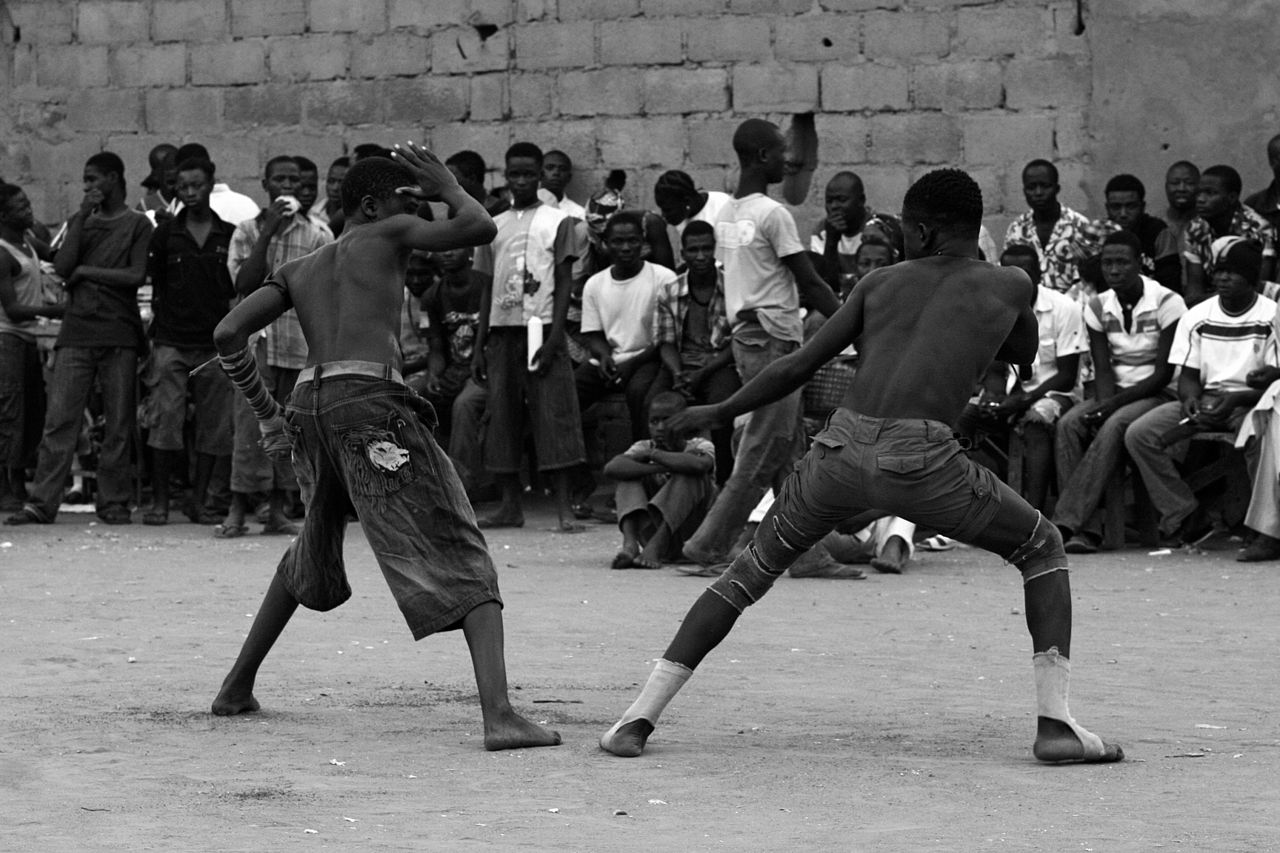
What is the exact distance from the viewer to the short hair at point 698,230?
11172 millimetres

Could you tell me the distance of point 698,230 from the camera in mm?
11195

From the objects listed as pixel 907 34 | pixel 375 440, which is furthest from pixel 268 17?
pixel 375 440

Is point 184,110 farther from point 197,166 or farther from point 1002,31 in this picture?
point 1002,31

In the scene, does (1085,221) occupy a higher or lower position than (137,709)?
higher

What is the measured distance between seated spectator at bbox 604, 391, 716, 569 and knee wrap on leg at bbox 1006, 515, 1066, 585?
4309 mm

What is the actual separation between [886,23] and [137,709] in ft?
26.7

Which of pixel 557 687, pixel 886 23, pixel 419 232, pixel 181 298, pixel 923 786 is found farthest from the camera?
pixel 886 23

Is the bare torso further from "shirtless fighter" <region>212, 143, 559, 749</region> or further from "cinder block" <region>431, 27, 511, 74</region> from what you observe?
"cinder block" <region>431, 27, 511, 74</region>

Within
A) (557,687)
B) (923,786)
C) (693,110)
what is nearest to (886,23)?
(693,110)

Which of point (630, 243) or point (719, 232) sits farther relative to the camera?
point (630, 243)

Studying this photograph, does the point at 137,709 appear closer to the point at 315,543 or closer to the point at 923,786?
the point at 315,543

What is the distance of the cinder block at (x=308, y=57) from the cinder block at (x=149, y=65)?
70 cm

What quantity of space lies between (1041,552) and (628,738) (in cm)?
113

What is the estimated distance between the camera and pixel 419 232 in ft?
18.4
